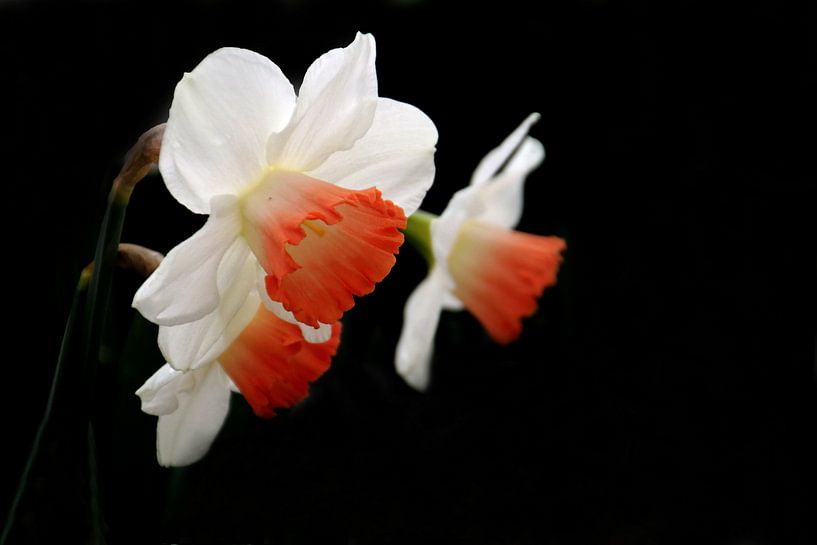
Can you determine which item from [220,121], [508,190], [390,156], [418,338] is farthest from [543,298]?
[220,121]

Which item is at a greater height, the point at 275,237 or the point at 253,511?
the point at 275,237

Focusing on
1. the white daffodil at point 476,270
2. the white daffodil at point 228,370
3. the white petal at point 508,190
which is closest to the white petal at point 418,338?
the white daffodil at point 476,270

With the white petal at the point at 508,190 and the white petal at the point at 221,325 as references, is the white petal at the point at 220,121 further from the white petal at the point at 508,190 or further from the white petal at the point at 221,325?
the white petal at the point at 508,190

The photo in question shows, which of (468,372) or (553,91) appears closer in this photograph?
(468,372)

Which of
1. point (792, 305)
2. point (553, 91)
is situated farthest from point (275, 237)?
point (792, 305)

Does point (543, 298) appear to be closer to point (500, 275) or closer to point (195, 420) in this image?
point (500, 275)

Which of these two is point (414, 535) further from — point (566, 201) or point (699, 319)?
point (699, 319)

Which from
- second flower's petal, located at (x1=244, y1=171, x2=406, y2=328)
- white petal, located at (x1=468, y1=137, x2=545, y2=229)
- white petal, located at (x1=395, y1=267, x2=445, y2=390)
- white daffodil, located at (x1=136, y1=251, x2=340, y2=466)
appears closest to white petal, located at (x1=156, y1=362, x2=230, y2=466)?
white daffodil, located at (x1=136, y1=251, x2=340, y2=466)
